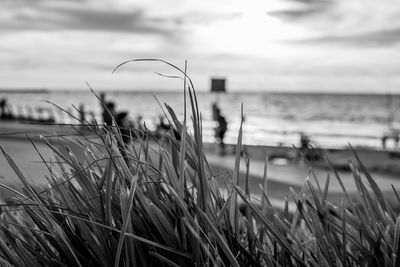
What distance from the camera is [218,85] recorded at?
2222cm

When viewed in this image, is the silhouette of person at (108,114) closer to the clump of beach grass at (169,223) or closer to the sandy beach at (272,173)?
the clump of beach grass at (169,223)

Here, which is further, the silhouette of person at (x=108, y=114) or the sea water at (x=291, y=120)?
the sea water at (x=291, y=120)

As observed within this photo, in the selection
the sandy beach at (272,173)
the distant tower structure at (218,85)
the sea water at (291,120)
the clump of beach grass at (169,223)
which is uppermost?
the clump of beach grass at (169,223)

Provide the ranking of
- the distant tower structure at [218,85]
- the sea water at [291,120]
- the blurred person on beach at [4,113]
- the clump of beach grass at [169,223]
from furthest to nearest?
the blurred person on beach at [4,113]
the sea water at [291,120]
the distant tower structure at [218,85]
the clump of beach grass at [169,223]

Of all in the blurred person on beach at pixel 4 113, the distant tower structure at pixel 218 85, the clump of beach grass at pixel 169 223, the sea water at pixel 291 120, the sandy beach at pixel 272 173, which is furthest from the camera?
the blurred person on beach at pixel 4 113

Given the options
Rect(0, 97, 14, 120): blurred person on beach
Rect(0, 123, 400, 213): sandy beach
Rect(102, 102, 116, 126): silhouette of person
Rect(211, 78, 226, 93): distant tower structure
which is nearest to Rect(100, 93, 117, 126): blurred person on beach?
Rect(102, 102, 116, 126): silhouette of person

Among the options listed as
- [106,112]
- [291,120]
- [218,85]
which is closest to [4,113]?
[218,85]

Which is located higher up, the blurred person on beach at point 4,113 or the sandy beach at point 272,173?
the sandy beach at point 272,173

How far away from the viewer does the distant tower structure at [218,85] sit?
22.0 metres

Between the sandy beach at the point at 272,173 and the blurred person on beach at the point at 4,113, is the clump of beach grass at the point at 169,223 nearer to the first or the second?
the sandy beach at the point at 272,173

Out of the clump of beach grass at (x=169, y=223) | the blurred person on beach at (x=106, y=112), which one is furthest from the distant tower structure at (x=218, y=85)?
the clump of beach grass at (x=169, y=223)

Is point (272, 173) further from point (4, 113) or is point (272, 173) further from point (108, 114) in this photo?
point (4, 113)

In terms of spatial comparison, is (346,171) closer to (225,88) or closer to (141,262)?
(225,88)

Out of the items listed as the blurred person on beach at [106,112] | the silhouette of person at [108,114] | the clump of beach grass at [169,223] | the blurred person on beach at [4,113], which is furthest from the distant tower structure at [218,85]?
the blurred person on beach at [4,113]
